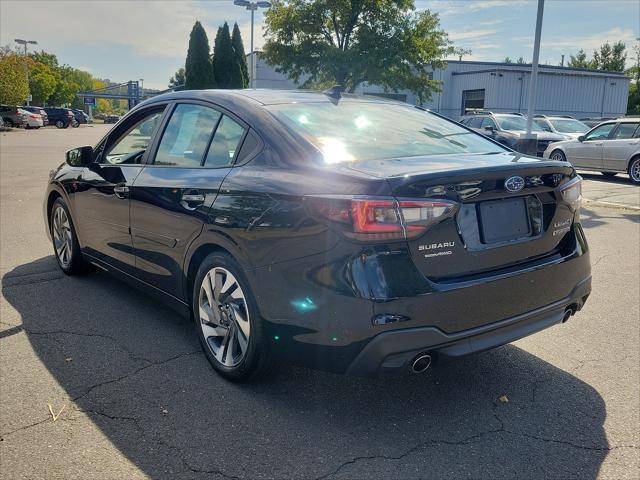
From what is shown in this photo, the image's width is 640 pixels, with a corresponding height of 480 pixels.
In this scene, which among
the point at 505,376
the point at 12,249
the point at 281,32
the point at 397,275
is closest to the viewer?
the point at 397,275

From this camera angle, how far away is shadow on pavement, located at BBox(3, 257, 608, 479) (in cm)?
262

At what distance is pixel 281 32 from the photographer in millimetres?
28234

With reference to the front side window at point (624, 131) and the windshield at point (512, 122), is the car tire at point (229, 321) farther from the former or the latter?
the windshield at point (512, 122)

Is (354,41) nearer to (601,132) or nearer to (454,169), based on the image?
(601,132)

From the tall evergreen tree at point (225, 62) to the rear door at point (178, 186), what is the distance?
37035mm

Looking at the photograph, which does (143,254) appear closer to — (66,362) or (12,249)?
(66,362)

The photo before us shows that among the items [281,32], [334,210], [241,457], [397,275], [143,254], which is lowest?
[241,457]

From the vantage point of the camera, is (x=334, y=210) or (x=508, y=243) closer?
(x=334, y=210)

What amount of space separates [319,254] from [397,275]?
0.37 m

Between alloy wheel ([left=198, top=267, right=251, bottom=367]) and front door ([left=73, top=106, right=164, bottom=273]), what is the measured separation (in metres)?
1.03

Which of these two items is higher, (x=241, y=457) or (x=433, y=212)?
(x=433, y=212)

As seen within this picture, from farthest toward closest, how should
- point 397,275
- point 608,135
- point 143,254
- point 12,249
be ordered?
point 608,135, point 12,249, point 143,254, point 397,275

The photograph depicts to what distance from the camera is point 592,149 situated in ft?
49.9

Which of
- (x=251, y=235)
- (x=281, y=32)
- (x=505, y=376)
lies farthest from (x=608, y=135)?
(x=281, y=32)
